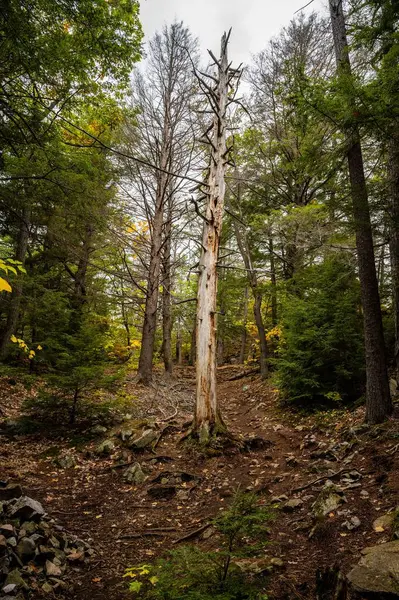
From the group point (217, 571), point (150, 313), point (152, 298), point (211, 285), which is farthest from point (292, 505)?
point (152, 298)

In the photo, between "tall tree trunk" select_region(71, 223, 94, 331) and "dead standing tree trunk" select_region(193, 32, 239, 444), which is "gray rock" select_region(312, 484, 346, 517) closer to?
"dead standing tree trunk" select_region(193, 32, 239, 444)

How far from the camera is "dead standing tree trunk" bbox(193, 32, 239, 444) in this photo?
652 centimetres

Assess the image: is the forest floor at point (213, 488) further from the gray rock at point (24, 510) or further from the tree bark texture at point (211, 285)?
the tree bark texture at point (211, 285)

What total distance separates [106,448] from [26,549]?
11.4 ft

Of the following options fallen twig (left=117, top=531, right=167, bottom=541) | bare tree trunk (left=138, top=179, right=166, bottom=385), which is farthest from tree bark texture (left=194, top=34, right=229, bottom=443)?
bare tree trunk (left=138, top=179, right=166, bottom=385)

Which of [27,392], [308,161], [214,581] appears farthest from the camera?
[27,392]

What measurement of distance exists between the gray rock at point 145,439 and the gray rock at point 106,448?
0.39 metres

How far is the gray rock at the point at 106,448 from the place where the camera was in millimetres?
6113

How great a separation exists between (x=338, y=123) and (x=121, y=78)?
5721 mm

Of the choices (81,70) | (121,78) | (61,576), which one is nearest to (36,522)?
(61,576)

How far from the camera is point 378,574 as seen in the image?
2.11 m

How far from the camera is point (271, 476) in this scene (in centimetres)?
516

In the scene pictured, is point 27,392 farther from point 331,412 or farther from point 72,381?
point 331,412

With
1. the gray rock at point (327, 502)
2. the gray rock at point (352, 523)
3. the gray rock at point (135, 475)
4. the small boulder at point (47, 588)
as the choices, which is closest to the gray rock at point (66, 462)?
the gray rock at point (135, 475)
